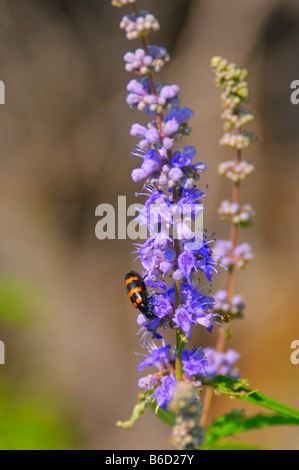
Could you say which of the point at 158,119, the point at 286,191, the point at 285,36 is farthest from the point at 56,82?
the point at 158,119

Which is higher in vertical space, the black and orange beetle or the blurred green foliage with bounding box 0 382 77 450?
the black and orange beetle

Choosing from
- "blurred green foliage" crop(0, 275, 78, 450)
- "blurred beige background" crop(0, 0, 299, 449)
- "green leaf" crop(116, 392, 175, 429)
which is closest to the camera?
"green leaf" crop(116, 392, 175, 429)

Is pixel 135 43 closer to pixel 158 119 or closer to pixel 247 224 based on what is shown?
pixel 247 224

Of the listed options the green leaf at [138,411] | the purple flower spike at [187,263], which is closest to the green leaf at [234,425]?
the green leaf at [138,411]

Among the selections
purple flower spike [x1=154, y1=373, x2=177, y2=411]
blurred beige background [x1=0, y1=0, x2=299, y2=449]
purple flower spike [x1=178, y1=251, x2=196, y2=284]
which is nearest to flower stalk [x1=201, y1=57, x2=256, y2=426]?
purple flower spike [x1=154, y1=373, x2=177, y2=411]

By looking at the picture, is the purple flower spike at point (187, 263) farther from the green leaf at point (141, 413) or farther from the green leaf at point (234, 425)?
the green leaf at point (234, 425)

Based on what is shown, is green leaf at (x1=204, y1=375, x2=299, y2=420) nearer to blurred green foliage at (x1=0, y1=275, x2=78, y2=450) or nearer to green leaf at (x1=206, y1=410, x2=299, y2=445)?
green leaf at (x1=206, y1=410, x2=299, y2=445)
